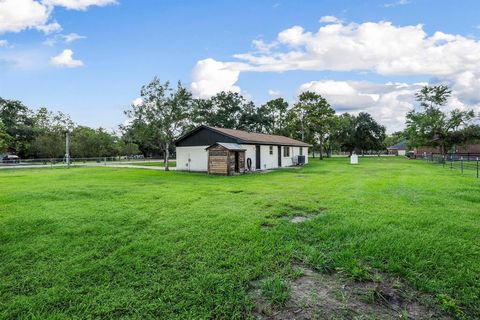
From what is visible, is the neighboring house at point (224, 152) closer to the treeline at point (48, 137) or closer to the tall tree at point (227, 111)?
the tall tree at point (227, 111)

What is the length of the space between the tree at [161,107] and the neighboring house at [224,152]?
179 cm

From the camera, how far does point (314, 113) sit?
38.2 metres

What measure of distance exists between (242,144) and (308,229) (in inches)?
521

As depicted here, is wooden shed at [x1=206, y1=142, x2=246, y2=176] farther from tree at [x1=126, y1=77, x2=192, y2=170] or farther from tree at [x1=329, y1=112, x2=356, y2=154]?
tree at [x1=329, y1=112, x2=356, y2=154]

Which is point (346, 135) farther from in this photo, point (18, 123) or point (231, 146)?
point (18, 123)

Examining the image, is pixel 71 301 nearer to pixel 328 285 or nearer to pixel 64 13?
pixel 328 285

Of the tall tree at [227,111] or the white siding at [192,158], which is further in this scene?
the tall tree at [227,111]

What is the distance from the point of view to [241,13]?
13.6 m

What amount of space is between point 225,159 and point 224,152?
416 mm

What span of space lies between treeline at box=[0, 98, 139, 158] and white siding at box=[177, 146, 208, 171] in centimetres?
2772

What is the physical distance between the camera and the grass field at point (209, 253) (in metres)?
2.99

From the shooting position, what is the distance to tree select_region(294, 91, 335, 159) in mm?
38125

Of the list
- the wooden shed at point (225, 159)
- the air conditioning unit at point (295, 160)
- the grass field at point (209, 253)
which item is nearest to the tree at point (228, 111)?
the air conditioning unit at point (295, 160)

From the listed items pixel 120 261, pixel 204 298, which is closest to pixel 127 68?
pixel 120 261
